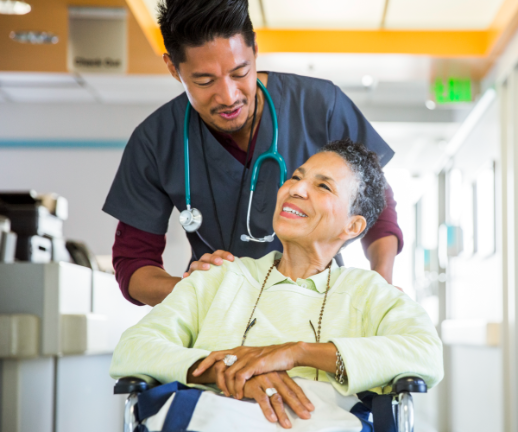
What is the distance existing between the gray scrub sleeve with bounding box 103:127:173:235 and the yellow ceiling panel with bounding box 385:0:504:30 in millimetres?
2643

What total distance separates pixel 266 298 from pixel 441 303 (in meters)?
5.36

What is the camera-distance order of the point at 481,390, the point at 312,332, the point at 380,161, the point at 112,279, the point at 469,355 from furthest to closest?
the point at 469,355 → the point at 481,390 → the point at 112,279 → the point at 380,161 → the point at 312,332

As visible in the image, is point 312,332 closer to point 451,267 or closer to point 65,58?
point 65,58

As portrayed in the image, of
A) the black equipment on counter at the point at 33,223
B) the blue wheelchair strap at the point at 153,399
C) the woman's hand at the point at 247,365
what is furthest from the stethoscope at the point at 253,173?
the black equipment on counter at the point at 33,223

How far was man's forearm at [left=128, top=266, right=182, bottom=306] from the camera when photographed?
1.67 m

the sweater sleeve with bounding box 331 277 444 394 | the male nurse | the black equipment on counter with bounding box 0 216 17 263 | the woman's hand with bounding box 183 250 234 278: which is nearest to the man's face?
the male nurse

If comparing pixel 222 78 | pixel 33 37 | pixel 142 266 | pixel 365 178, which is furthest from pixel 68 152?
pixel 365 178

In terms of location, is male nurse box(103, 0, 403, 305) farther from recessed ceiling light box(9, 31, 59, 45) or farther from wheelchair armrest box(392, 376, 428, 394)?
recessed ceiling light box(9, 31, 59, 45)

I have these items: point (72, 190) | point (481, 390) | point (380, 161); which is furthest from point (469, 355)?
point (380, 161)

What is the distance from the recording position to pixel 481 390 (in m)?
4.98

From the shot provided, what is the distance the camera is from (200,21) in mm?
1556

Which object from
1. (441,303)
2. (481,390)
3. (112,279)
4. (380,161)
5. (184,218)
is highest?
(380,161)

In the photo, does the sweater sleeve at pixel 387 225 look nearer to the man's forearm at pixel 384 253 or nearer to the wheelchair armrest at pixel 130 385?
the man's forearm at pixel 384 253

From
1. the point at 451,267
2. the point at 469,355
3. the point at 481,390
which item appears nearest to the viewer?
the point at 481,390
